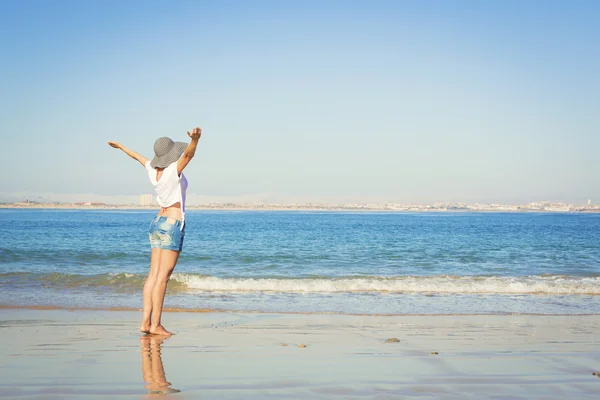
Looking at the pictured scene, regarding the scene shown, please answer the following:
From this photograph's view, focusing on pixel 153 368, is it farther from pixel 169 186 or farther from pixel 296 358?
pixel 169 186

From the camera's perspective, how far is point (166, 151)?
18.8 feet

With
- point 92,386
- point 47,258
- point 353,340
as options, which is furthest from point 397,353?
point 47,258

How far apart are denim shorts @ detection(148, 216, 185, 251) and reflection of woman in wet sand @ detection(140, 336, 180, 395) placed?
0.94 m

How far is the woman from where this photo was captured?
5.70m

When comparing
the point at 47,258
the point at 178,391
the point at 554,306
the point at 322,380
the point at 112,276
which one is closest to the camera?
the point at 178,391

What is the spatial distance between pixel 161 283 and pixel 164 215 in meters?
0.71

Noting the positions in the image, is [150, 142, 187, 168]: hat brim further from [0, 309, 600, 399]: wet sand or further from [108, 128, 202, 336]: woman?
[0, 309, 600, 399]: wet sand

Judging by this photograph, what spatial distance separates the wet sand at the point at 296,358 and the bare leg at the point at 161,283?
0.77 ft

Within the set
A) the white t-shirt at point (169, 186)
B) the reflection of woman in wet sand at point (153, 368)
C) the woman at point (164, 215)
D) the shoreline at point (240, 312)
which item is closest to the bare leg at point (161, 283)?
the woman at point (164, 215)

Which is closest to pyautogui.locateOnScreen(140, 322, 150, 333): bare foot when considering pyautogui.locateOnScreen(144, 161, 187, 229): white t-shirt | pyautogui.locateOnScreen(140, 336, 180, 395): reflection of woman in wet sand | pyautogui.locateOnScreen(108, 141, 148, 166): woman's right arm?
pyautogui.locateOnScreen(140, 336, 180, 395): reflection of woman in wet sand

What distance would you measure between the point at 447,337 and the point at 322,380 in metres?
2.49

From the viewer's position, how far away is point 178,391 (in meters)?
3.89

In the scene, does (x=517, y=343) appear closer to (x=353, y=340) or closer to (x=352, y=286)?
(x=353, y=340)

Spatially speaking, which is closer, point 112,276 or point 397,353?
point 397,353
